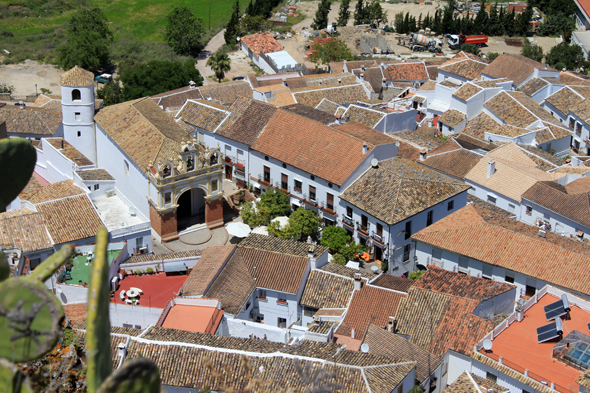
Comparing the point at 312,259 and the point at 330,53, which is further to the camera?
the point at 330,53

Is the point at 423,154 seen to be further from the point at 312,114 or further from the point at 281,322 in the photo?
the point at 281,322

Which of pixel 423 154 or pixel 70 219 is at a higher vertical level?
pixel 423 154

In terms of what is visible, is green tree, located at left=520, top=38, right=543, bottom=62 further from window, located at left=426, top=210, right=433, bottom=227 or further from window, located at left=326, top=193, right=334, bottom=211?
window, located at left=326, top=193, right=334, bottom=211

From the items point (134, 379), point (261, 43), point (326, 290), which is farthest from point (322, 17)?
point (134, 379)

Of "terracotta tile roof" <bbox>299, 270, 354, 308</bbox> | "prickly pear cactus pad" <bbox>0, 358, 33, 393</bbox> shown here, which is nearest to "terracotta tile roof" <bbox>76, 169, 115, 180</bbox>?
"terracotta tile roof" <bbox>299, 270, 354, 308</bbox>

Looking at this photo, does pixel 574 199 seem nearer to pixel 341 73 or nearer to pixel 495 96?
pixel 495 96

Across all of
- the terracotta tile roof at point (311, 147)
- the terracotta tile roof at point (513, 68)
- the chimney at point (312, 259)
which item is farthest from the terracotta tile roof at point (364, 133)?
the terracotta tile roof at point (513, 68)
